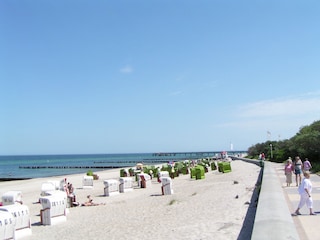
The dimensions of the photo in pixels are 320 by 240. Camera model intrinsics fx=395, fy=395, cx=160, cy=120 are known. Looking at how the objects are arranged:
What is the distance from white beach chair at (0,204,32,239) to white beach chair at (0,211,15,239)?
0.52m

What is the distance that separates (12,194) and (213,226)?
8.37 meters

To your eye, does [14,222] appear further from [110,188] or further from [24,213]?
[110,188]

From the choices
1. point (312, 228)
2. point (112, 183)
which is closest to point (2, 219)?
point (312, 228)

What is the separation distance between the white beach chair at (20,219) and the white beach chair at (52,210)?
4.73 feet

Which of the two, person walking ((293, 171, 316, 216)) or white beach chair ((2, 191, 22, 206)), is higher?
person walking ((293, 171, 316, 216))

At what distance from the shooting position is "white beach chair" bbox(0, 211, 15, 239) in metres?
9.24

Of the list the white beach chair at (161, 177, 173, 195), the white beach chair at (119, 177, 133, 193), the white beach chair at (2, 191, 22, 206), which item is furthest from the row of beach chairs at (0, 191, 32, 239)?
the white beach chair at (119, 177, 133, 193)

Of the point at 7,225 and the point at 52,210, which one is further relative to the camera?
the point at 52,210

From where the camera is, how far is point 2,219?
9.27 meters

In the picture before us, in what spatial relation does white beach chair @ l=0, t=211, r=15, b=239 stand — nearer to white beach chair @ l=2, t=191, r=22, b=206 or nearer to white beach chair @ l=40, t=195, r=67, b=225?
white beach chair @ l=40, t=195, r=67, b=225

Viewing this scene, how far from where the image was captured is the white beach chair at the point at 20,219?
10.2m

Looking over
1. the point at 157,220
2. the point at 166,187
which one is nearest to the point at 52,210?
the point at 157,220

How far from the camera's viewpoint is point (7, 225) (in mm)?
9391

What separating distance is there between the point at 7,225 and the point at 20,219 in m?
1.04
